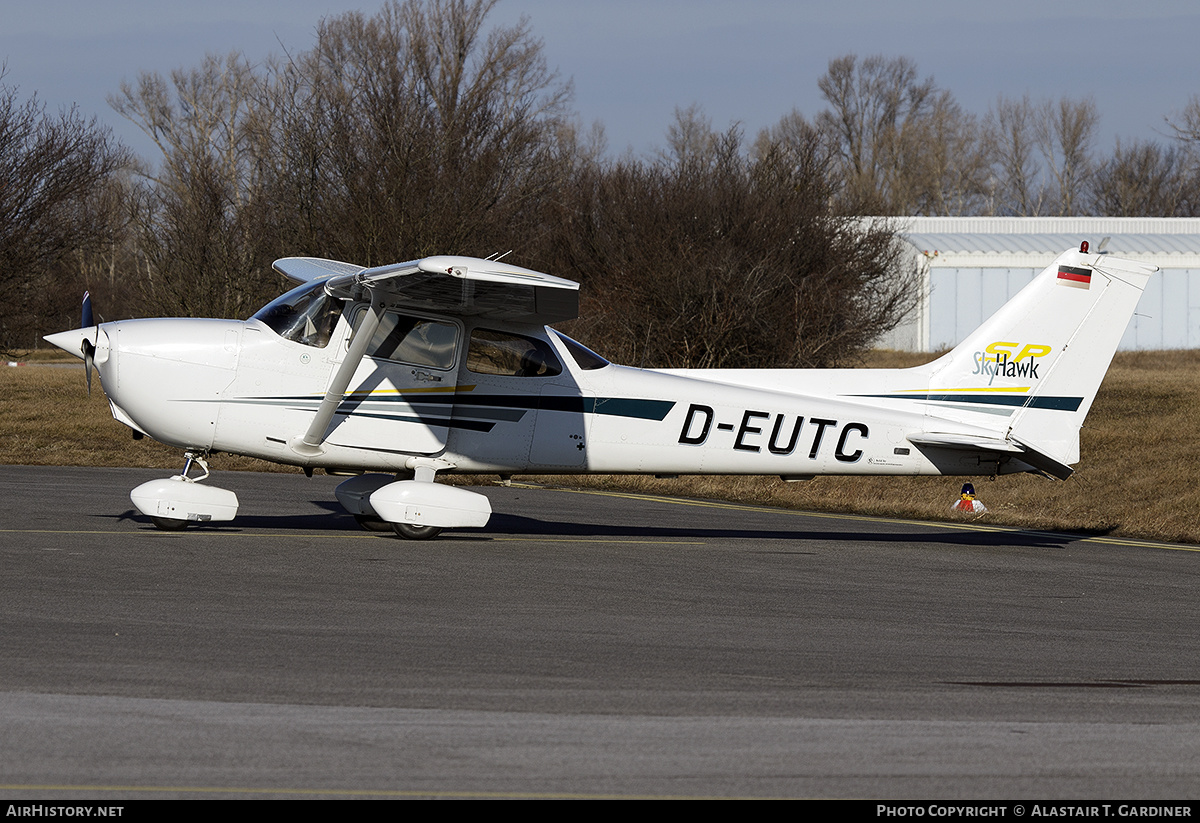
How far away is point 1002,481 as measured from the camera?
19.9 metres

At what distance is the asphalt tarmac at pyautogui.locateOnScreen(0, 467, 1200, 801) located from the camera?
4.54 m

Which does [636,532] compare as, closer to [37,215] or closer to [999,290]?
[37,215]

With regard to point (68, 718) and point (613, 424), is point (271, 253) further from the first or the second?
point (68, 718)

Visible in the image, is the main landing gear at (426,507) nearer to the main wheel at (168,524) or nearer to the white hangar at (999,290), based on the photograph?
the main wheel at (168,524)

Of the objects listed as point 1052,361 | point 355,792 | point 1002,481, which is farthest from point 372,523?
point 1002,481

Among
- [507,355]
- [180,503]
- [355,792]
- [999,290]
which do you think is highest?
[999,290]

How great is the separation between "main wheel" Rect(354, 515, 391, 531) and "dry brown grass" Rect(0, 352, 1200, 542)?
21.5ft

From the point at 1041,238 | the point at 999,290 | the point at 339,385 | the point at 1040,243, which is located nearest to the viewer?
the point at 339,385

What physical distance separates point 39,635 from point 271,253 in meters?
24.7

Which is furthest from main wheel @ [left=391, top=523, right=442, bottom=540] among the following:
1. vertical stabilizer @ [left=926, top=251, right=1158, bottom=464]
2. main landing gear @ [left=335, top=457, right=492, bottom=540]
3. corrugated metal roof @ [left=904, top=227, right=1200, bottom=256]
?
corrugated metal roof @ [left=904, top=227, right=1200, bottom=256]

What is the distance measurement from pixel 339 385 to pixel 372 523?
1.86 m

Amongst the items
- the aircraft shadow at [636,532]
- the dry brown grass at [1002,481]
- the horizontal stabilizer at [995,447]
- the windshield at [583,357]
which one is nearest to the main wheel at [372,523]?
the aircraft shadow at [636,532]
